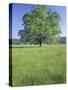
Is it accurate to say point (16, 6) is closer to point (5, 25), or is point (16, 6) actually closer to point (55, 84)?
point (5, 25)

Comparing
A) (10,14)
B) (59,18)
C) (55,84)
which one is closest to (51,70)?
(55,84)

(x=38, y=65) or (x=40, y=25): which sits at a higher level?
(x=40, y=25)

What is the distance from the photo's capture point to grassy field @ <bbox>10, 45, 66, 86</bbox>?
1.84 meters

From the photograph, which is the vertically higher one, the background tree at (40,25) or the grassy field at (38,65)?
the background tree at (40,25)

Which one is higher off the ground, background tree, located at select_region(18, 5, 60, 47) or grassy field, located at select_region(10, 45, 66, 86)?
background tree, located at select_region(18, 5, 60, 47)

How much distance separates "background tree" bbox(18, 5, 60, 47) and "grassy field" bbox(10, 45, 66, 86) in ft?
0.22

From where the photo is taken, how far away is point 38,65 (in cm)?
187

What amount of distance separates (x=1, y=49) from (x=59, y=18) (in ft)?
1.62

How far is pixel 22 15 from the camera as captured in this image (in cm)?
184

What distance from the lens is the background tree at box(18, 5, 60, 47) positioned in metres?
1.85

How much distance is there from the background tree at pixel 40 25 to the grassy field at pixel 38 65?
68 millimetres

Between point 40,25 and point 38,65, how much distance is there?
0.97 feet

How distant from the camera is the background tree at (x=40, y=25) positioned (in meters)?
1.85

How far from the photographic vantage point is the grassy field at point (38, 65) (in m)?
1.84
